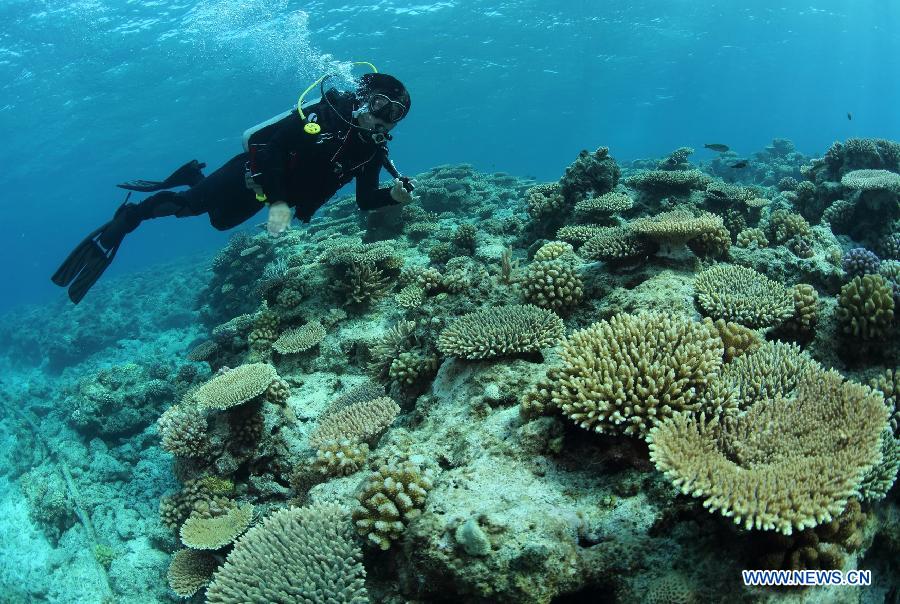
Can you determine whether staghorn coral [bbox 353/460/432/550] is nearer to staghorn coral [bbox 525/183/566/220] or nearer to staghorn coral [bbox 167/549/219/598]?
staghorn coral [bbox 167/549/219/598]

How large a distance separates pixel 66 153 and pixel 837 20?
299ft

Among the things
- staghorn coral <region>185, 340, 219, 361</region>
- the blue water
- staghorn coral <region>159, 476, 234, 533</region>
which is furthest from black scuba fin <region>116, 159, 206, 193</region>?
the blue water

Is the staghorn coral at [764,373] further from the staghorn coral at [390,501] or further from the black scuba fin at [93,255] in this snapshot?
the black scuba fin at [93,255]

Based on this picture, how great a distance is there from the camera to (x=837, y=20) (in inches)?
2170

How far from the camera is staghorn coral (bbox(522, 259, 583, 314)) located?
5875 millimetres

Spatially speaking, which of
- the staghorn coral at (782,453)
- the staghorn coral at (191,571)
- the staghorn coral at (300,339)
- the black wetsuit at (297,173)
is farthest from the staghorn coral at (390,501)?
the staghorn coral at (300,339)

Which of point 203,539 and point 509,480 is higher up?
point 509,480

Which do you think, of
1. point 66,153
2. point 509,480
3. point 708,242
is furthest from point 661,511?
point 66,153

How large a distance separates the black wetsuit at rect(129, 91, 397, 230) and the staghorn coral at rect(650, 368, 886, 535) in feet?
19.5

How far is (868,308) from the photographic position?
176 inches

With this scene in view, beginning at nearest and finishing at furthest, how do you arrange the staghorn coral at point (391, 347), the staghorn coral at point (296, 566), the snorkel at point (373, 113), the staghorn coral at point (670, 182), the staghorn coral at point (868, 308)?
the staghorn coral at point (296, 566)
the staghorn coral at point (868, 308)
the staghorn coral at point (391, 347)
the snorkel at point (373, 113)
the staghorn coral at point (670, 182)

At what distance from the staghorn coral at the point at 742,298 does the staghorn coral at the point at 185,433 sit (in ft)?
23.0

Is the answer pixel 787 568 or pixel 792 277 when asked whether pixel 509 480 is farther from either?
pixel 792 277

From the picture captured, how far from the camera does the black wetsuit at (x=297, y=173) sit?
683 cm
